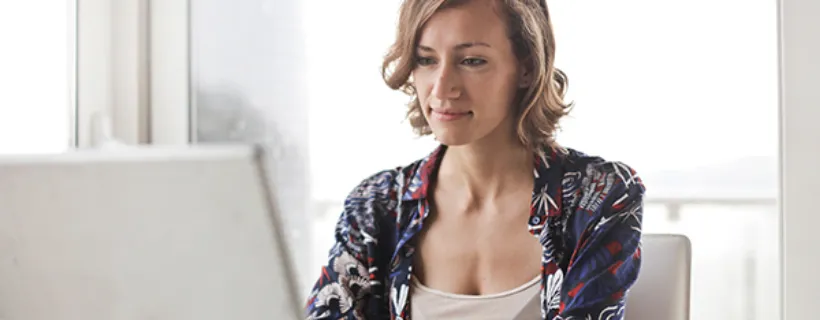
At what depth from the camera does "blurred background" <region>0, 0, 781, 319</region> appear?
1.76 metres

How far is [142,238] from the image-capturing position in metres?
0.30

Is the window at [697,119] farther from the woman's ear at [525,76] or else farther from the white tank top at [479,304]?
the white tank top at [479,304]

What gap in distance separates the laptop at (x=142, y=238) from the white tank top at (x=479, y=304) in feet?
3.24

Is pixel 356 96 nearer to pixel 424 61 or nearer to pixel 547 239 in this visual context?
pixel 424 61

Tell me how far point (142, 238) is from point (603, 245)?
994mm

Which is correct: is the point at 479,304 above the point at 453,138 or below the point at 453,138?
below

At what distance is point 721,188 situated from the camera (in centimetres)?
179

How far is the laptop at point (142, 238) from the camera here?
0.29m

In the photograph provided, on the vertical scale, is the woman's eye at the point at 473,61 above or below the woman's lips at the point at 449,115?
above

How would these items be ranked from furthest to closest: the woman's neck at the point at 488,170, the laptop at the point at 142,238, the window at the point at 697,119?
1. the window at the point at 697,119
2. the woman's neck at the point at 488,170
3. the laptop at the point at 142,238

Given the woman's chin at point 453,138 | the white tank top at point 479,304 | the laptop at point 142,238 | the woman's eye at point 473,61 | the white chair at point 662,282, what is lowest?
the white tank top at point 479,304

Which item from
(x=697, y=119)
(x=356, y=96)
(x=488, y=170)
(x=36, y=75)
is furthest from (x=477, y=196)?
(x=36, y=75)

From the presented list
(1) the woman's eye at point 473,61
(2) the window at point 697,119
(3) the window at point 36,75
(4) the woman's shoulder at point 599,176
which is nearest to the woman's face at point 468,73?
(1) the woman's eye at point 473,61

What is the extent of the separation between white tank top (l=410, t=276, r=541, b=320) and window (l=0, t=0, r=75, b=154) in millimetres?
895
